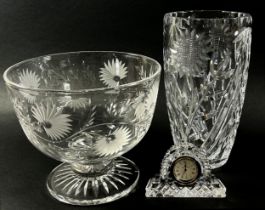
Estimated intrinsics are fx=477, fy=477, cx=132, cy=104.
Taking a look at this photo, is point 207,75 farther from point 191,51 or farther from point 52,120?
point 52,120

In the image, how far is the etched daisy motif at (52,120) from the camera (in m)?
1.17

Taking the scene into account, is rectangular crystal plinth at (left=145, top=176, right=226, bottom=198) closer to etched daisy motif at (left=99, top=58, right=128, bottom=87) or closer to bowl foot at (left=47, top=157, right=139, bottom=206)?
bowl foot at (left=47, top=157, right=139, bottom=206)

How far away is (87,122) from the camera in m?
1.26

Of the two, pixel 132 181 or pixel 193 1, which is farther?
pixel 193 1

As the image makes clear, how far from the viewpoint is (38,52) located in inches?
74.2

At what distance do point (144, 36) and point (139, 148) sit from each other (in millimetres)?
485

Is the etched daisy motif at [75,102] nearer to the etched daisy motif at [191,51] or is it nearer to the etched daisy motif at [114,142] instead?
the etched daisy motif at [114,142]

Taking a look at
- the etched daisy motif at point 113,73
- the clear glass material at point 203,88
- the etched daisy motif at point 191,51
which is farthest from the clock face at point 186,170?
the etched daisy motif at point 113,73

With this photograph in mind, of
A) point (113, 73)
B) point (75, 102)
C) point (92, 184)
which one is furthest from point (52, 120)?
point (113, 73)

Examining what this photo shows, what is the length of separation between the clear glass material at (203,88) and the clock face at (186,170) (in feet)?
0.04

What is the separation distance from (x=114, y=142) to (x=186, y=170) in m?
0.21

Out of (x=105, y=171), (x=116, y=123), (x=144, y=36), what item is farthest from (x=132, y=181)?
(x=144, y=36)

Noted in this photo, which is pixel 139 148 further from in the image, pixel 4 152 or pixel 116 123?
pixel 4 152

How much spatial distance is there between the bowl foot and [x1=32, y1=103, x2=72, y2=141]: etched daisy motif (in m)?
0.18
